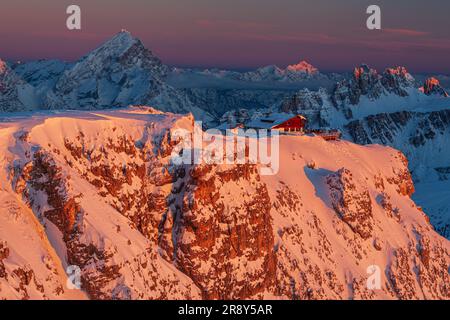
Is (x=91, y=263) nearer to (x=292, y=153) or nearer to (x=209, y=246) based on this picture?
(x=209, y=246)

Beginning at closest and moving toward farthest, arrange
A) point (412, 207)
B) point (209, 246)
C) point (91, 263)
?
point (91, 263)
point (209, 246)
point (412, 207)

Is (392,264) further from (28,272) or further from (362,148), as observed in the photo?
(28,272)

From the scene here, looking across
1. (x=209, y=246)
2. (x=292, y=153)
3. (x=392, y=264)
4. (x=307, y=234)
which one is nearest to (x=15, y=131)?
(x=209, y=246)

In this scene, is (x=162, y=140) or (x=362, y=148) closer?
(x=162, y=140)
